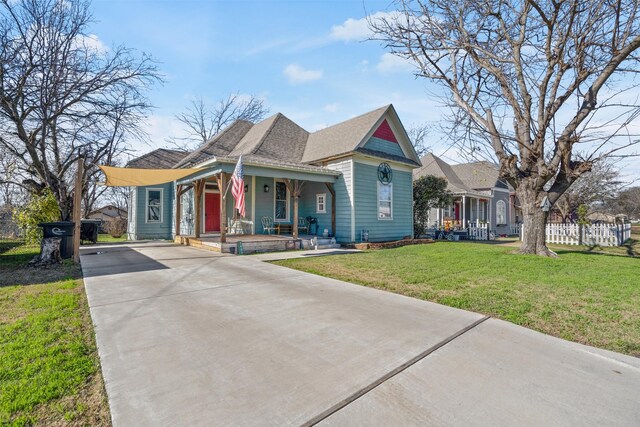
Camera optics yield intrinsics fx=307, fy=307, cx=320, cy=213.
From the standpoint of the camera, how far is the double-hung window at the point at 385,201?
1417 centimetres

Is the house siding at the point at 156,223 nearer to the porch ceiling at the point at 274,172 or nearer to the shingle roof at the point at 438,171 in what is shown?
the porch ceiling at the point at 274,172

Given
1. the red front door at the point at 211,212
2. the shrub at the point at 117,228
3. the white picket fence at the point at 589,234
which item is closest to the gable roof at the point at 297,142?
the red front door at the point at 211,212

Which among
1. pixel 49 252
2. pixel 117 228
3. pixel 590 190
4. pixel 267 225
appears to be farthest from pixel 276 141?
pixel 590 190

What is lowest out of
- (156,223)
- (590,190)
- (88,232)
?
(88,232)

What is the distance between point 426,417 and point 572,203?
2993cm

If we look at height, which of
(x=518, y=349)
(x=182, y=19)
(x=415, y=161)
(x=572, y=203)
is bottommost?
(x=518, y=349)

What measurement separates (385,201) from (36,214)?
1372cm

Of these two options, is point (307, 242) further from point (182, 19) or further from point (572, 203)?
point (572, 203)

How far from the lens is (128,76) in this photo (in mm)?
13938

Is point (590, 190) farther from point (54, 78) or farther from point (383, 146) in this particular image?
point (54, 78)

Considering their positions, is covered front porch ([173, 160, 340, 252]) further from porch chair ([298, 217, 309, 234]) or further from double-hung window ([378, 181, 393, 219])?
double-hung window ([378, 181, 393, 219])

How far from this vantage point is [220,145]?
15250 mm

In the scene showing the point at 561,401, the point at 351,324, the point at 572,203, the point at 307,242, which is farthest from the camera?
the point at 572,203

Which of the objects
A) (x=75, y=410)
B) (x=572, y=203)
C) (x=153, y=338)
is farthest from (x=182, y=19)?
(x=572, y=203)
